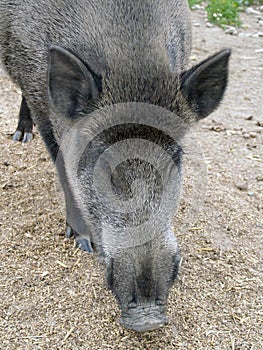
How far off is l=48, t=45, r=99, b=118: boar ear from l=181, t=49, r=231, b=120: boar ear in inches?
20.2

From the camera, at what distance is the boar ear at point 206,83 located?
2.77m

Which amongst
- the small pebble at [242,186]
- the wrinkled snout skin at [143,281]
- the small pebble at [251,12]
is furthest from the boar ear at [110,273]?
the small pebble at [251,12]

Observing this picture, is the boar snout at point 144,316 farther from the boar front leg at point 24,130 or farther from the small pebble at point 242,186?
the boar front leg at point 24,130

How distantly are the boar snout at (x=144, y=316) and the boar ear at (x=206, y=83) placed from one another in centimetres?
112

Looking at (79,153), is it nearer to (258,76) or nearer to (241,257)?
(241,257)

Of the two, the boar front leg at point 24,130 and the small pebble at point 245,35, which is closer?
the boar front leg at point 24,130

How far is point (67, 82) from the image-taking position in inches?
111

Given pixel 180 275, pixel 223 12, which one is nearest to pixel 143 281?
pixel 180 275

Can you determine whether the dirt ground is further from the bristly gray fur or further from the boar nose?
the bristly gray fur

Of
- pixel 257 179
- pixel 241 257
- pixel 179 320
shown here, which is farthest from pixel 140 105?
pixel 257 179

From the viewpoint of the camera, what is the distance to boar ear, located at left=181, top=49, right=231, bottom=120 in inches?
109

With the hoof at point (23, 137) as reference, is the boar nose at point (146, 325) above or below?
above

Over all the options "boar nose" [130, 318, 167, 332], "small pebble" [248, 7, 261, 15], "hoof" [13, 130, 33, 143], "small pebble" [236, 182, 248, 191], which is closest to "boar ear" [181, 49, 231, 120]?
"boar nose" [130, 318, 167, 332]

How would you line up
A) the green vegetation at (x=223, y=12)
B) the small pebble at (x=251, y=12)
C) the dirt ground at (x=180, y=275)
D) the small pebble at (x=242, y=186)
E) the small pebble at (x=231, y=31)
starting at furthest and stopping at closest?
1. the small pebble at (x=251, y=12)
2. the green vegetation at (x=223, y=12)
3. the small pebble at (x=231, y=31)
4. the small pebble at (x=242, y=186)
5. the dirt ground at (x=180, y=275)
